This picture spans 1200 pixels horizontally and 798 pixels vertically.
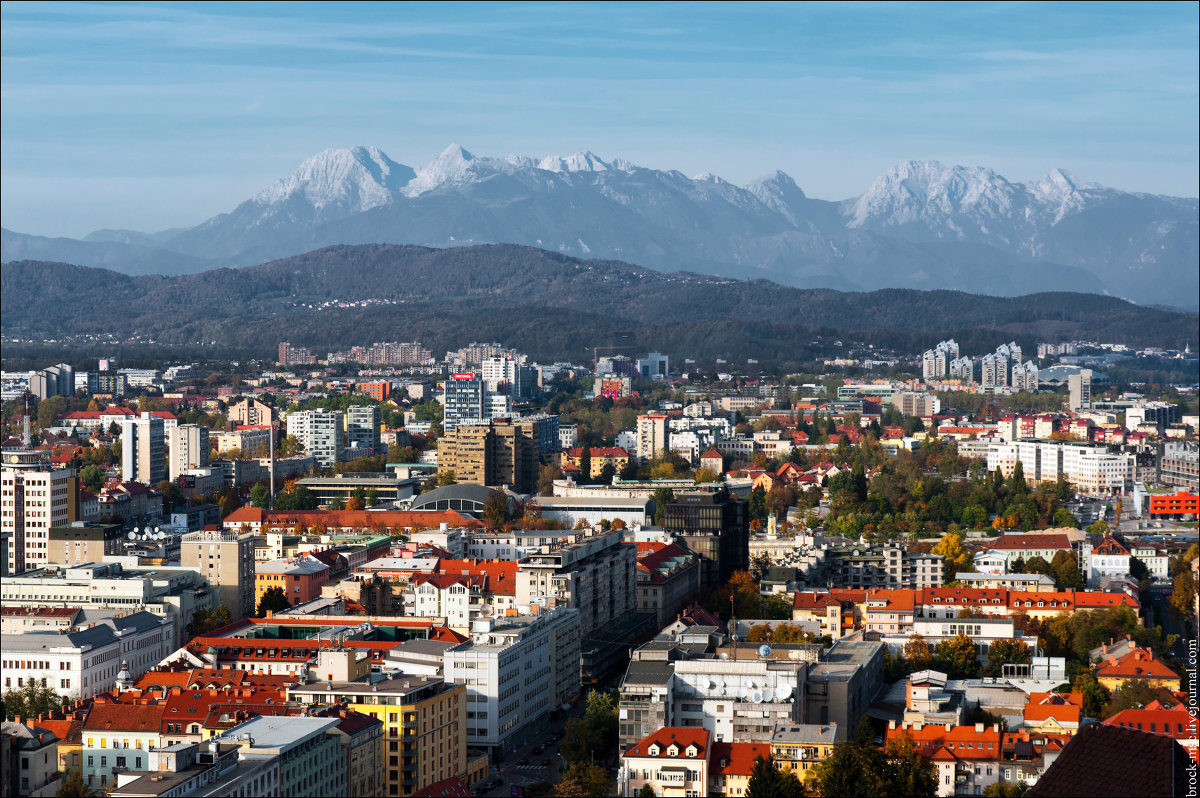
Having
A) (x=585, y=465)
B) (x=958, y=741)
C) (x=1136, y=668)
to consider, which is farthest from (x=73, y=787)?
(x=585, y=465)

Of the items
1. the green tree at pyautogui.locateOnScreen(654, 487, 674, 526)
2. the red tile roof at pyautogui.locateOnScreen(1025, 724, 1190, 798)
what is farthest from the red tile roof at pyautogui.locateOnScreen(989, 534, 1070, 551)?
the red tile roof at pyautogui.locateOnScreen(1025, 724, 1190, 798)

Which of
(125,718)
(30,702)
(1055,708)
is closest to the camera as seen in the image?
(125,718)

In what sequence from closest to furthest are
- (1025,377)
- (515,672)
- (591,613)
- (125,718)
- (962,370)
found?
(125,718), (515,672), (591,613), (1025,377), (962,370)

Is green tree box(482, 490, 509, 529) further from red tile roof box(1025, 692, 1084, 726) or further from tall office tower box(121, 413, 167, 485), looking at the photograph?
red tile roof box(1025, 692, 1084, 726)

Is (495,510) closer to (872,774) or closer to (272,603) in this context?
(272,603)

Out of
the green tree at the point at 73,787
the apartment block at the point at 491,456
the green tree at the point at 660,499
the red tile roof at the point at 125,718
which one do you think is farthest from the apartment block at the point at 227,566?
the apartment block at the point at 491,456

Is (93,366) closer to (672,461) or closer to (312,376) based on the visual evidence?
(312,376)

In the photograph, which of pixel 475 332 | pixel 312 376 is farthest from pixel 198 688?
pixel 475 332
